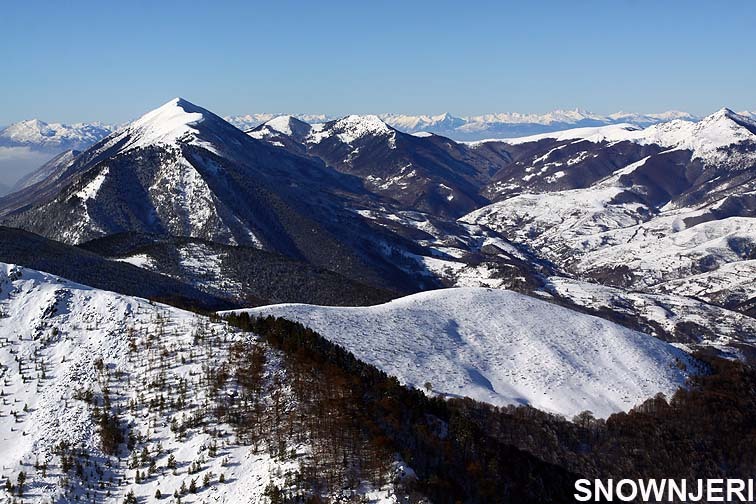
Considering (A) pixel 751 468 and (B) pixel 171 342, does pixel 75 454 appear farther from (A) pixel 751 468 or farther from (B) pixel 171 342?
(A) pixel 751 468

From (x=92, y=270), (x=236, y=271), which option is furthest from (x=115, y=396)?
(x=236, y=271)

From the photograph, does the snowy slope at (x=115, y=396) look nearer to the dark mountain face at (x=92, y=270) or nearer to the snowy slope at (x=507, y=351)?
the snowy slope at (x=507, y=351)

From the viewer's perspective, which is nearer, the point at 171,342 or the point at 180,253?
the point at 171,342

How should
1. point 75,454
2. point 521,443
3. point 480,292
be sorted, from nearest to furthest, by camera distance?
point 75,454, point 521,443, point 480,292

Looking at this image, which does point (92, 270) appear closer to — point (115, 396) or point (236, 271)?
Answer: point (236, 271)

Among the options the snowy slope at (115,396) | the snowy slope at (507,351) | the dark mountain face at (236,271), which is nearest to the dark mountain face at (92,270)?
the dark mountain face at (236,271)

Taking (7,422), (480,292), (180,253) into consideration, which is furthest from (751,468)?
(180,253)

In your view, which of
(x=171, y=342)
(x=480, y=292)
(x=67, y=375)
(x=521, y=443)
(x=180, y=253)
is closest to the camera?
(x=67, y=375)
